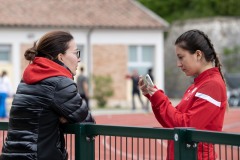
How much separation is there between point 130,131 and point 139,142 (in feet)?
0.61

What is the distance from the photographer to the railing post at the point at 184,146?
510 centimetres

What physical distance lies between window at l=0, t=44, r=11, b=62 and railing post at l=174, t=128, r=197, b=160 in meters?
41.3

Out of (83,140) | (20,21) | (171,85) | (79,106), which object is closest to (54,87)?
(79,106)

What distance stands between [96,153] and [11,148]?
82 centimetres

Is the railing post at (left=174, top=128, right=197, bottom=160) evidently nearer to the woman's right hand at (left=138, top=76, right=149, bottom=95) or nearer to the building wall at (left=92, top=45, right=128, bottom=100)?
the woman's right hand at (left=138, top=76, right=149, bottom=95)

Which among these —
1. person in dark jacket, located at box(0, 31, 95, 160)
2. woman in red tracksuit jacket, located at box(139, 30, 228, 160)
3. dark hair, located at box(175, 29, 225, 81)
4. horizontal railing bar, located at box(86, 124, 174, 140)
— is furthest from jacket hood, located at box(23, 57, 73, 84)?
dark hair, located at box(175, 29, 225, 81)

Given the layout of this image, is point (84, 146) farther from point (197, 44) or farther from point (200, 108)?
point (197, 44)

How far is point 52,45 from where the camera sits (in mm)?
5707

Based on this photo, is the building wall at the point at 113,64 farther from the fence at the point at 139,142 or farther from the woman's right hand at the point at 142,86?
the woman's right hand at the point at 142,86

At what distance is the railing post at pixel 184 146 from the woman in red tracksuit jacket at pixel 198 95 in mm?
63

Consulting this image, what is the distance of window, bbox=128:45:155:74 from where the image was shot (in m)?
49.3

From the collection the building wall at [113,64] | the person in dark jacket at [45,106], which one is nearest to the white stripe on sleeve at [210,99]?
the person in dark jacket at [45,106]

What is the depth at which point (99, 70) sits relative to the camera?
48406mm

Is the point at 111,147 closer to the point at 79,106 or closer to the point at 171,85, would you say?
the point at 79,106
